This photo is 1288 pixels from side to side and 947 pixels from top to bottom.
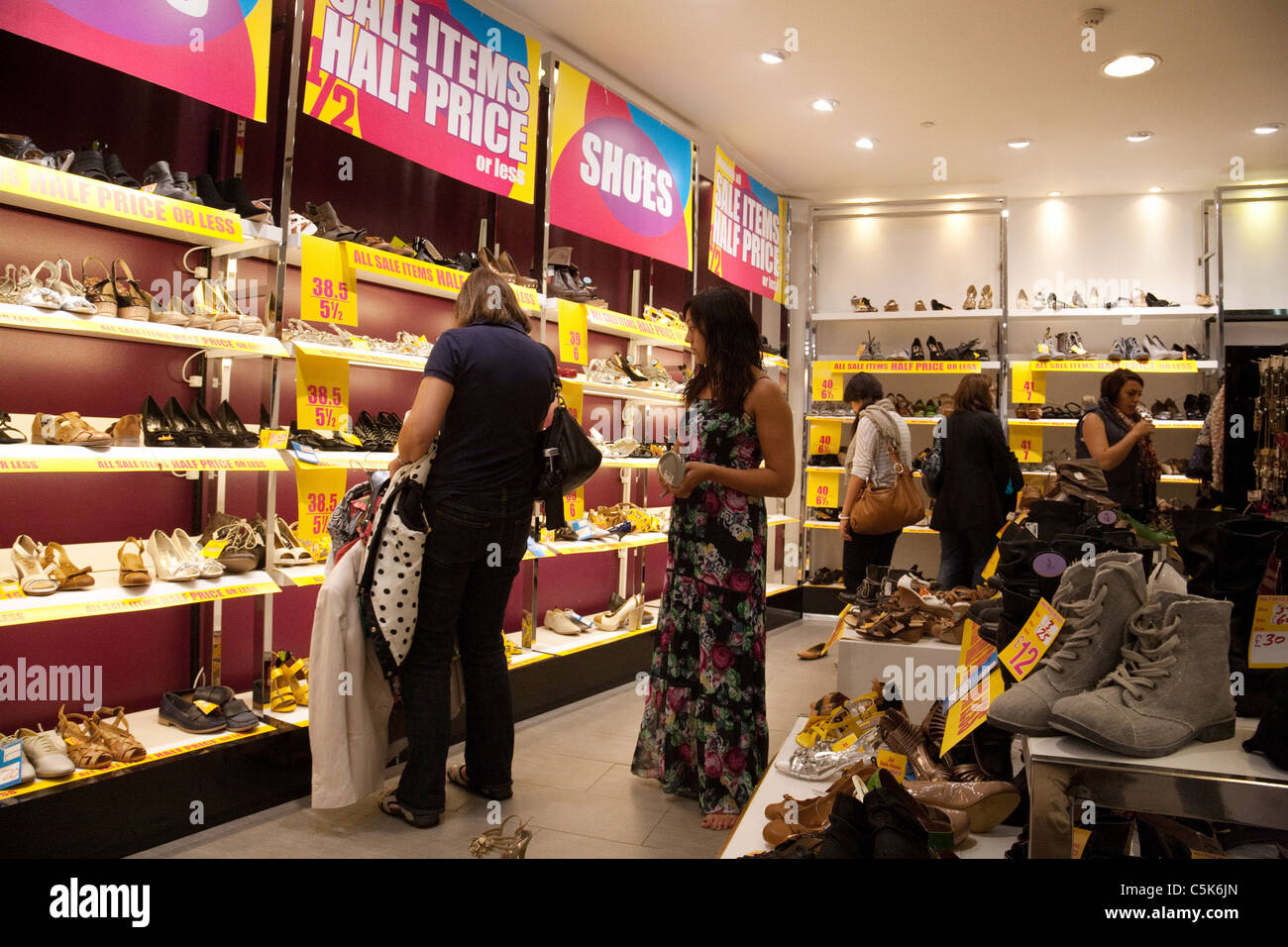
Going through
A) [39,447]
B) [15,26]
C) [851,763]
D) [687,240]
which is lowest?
[851,763]

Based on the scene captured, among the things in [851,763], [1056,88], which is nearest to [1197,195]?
[1056,88]

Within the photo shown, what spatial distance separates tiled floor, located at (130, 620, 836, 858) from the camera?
2689 mm

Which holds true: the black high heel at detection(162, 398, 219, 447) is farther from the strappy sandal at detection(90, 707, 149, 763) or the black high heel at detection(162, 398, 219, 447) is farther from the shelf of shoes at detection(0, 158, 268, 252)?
the strappy sandal at detection(90, 707, 149, 763)

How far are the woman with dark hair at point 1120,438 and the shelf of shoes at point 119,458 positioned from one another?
3.81 metres

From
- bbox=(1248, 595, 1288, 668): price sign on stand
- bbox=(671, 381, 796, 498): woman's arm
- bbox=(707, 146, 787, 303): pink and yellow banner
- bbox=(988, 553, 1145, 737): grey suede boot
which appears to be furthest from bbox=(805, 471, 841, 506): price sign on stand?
bbox=(988, 553, 1145, 737): grey suede boot

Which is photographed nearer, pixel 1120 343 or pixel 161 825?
pixel 161 825

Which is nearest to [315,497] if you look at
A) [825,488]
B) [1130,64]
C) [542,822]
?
[542,822]

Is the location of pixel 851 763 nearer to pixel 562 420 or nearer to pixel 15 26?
pixel 562 420

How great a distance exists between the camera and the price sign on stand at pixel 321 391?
3.31 m

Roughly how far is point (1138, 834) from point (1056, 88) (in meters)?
5.42

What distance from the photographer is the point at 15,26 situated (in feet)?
8.02

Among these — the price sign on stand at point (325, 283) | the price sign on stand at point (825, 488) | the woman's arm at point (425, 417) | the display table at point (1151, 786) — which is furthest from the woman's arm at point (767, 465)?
the price sign on stand at point (825, 488)

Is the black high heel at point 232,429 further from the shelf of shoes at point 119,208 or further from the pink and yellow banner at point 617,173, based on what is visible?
the pink and yellow banner at point 617,173
